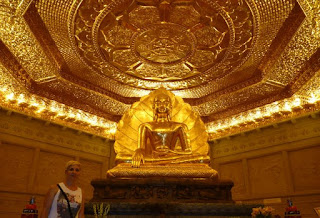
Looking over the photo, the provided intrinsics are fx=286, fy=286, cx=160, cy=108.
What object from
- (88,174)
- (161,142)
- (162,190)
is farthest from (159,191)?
(88,174)

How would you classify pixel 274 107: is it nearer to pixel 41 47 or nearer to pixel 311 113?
pixel 311 113

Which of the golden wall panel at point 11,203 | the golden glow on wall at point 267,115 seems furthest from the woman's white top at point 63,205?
the golden glow on wall at point 267,115

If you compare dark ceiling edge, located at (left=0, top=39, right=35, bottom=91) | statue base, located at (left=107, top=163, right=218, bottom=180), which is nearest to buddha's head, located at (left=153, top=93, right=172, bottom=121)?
statue base, located at (left=107, top=163, right=218, bottom=180)

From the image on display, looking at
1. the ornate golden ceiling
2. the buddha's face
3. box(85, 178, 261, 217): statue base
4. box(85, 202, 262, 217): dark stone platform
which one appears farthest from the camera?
the buddha's face

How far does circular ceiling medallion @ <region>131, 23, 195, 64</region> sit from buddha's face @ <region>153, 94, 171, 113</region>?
31.7 inches

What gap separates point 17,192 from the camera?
5.88 meters

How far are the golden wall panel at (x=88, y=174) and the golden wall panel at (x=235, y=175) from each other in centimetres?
331

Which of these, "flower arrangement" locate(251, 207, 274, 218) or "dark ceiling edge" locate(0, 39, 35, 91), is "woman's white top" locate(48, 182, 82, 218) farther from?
"dark ceiling edge" locate(0, 39, 35, 91)

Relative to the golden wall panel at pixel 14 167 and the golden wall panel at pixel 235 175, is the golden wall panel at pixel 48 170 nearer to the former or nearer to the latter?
the golden wall panel at pixel 14 167

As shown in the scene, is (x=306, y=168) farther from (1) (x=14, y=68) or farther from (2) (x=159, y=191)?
(1) (x=14, y=68)

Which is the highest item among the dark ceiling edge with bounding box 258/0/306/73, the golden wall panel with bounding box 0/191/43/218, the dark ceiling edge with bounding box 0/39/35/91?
the dark ceiling edge with bounding box 258/0/306/73

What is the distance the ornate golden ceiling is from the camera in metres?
4.80

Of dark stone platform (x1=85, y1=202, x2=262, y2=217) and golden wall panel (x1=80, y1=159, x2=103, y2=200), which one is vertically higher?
golden wall panel (x1=80, y1=159, x2=103, y2=200)

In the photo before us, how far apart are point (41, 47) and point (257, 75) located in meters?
4.69
